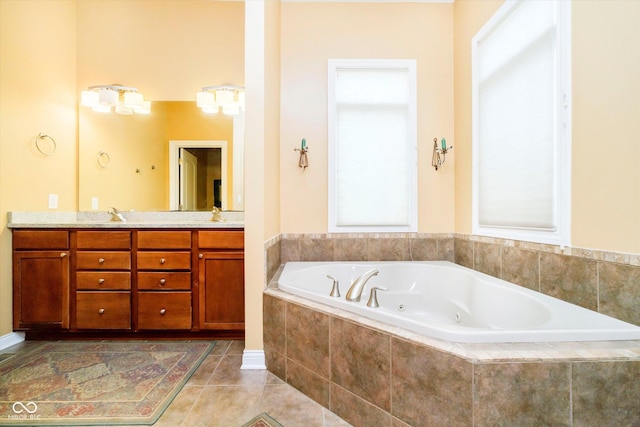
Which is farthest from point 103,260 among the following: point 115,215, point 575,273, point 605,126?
point 605,126

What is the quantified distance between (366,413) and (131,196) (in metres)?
2.64

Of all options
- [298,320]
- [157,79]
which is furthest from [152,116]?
[298,320]

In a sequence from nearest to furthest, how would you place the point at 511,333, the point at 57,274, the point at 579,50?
the point at 511,333 → the point at 579,50 → the point at 57,274

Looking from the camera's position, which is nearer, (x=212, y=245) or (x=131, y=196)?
(x=212, y=245)

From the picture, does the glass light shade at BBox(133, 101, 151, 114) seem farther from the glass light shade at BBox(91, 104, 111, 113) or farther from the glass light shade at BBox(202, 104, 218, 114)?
the glass light shade at BBox(202, 104, 218, 114)

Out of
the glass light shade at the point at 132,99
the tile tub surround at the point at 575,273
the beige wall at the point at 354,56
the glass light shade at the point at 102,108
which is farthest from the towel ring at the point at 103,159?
the tile tub surround at the point at 575,273

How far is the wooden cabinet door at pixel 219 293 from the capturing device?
2.08 m

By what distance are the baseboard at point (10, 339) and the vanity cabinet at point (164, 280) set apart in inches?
35.9

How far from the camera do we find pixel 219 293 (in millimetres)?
2086

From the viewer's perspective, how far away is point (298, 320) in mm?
1450

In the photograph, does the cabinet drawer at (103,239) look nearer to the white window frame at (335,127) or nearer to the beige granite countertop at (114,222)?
the beige granite countertop at (114,222)

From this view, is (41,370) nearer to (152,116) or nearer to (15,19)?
(152,116)

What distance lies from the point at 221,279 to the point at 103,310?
0.90m

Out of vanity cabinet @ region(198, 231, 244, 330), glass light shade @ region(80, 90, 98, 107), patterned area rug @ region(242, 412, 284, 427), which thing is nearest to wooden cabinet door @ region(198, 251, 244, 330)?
vanity cabinet @ region(198, 231, 244, 330)
